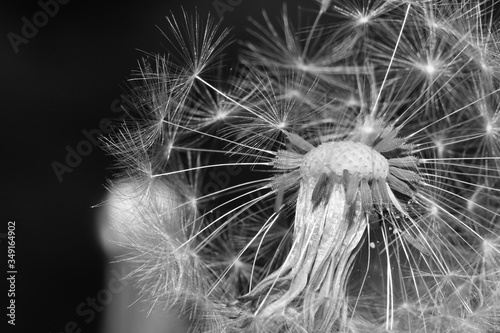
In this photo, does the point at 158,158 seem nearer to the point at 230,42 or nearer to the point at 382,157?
the point at 230,42

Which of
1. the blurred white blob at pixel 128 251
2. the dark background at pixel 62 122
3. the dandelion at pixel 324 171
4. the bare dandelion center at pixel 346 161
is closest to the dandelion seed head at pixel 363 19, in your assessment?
the dandelion at pixel 324 171

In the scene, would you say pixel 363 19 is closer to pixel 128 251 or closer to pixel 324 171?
pixel 324 171

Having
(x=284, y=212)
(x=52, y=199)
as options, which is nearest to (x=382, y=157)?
(x=284, y=212)

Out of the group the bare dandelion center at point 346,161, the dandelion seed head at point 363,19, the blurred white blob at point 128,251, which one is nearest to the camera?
the bare dandelion center at point 346,161

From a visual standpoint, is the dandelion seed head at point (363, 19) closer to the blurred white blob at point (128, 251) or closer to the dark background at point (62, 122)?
the dark background at point (62, 122)

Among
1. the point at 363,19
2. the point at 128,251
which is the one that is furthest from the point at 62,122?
the point at 363,19

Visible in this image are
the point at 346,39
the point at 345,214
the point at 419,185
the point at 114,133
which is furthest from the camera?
the point at 346,39

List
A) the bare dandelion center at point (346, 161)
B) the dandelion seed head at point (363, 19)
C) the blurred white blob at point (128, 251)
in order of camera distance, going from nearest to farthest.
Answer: the bare dandelion center at point (346, 161) → the blurred white blob at point (128, 251) → the dandelion seed head at point (363, 19)
